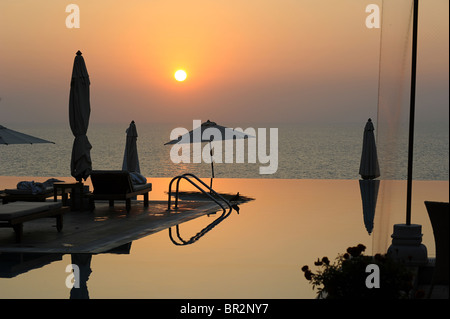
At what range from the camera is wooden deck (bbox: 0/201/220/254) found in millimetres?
8461

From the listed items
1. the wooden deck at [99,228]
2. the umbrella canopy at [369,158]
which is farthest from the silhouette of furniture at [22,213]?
the umbrella canopy at [369,158]

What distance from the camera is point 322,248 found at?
8.70 m

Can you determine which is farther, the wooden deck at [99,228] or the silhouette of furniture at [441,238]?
the wooden deck at [99,228]

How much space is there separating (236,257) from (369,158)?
31.0 ft

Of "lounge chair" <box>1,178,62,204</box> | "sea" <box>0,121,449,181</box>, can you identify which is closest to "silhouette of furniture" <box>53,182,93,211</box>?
"lounge chair" <box>1,178,62,204</box>

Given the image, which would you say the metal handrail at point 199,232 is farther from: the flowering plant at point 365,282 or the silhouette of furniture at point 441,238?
the flowering plant at point 365,282

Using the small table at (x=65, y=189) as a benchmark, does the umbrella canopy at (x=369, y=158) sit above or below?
above

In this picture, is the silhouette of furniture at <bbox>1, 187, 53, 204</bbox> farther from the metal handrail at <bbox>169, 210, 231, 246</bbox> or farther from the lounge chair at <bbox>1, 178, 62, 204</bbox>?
the metal handrail at <bbox>169, 210, 231, 246</bbox>

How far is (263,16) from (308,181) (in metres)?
24.5

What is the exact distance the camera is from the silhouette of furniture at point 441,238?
17.3 ft

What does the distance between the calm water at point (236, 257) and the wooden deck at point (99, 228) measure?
30 centimetres
